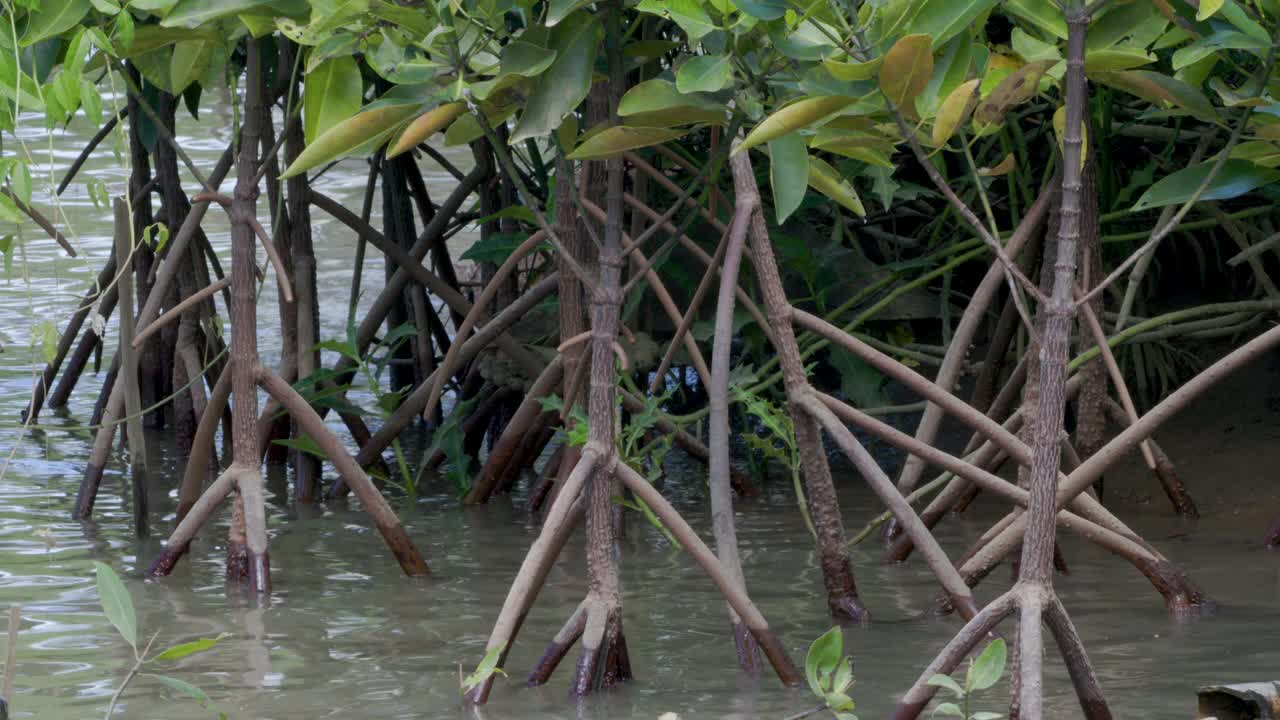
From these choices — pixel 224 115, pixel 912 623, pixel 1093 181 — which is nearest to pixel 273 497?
pixel 912 623

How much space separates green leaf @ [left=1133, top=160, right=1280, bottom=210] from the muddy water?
92 centimetres

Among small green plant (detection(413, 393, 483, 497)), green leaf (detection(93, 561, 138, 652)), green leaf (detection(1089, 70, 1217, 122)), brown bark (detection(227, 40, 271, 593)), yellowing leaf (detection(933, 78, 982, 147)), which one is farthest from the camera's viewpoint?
small green plant (detection(413, 393, 483, 497))

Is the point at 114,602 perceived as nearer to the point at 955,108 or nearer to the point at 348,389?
→ the point at 955,108

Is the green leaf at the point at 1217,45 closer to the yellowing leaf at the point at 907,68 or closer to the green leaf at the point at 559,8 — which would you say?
the yellowing leaf at the point at 907,68

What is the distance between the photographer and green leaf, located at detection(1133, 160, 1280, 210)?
101 inches

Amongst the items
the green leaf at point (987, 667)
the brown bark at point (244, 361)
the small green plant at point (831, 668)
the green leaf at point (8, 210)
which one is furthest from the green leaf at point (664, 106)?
the brown bark at point (244, 361)

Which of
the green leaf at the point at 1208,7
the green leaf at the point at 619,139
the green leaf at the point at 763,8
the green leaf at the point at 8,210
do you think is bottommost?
the green leaf at the point at 8,210

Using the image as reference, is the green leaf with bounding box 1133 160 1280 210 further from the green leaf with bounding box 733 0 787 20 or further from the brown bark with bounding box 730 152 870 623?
the brown bark with bounding box 730 152 870 623

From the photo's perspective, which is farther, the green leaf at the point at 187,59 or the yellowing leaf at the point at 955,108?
the green leaf at the point at 187,59

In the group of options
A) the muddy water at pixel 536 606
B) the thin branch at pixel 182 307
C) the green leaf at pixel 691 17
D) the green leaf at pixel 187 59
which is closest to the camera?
the green leaf at pixel 691 17

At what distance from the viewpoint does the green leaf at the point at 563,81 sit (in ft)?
8.62

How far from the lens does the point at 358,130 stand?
2.59 meters

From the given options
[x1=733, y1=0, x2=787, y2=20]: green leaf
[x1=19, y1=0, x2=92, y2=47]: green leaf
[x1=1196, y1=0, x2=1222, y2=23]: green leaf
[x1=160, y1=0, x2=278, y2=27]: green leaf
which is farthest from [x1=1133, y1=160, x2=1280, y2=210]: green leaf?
[x1=19, y1=0, x2=92, y2=47]: green leaf

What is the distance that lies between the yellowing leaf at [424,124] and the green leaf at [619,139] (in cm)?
22
